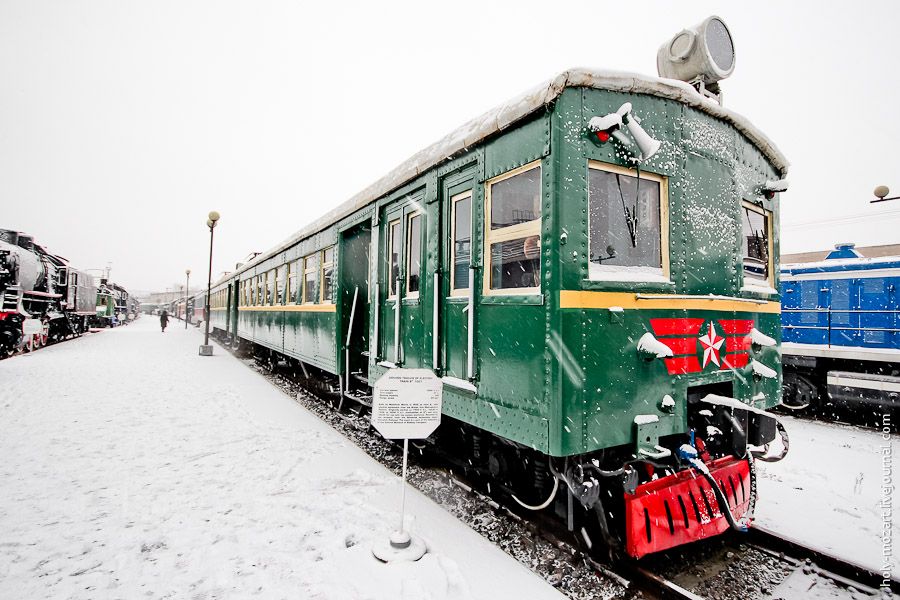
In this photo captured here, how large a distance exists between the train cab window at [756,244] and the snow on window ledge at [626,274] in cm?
121

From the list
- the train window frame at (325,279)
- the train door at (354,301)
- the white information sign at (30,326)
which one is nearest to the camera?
the train door at (354,301)

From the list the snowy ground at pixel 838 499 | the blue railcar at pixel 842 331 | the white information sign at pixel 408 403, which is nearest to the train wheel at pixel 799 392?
the blue railcar at pixel 842 331

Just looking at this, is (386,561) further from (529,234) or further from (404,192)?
(404,192)

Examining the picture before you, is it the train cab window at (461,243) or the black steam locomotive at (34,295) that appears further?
the black steam locomotive at (34,295)

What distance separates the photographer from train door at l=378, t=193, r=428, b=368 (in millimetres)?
4270

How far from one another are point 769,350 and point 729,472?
1.22 metres

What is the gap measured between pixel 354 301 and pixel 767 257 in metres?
4.70

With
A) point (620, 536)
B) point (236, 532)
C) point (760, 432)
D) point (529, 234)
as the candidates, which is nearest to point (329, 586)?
point (236, 532)

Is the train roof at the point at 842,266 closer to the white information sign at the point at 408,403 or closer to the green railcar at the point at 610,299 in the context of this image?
the green railcar at the point at 610,299

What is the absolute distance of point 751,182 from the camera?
148 inches

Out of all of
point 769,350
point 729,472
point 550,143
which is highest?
point 550,143

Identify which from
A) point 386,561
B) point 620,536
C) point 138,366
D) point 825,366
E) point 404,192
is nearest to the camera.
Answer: point 386,561

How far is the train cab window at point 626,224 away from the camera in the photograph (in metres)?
2.90

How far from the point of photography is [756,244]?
4.01 m
